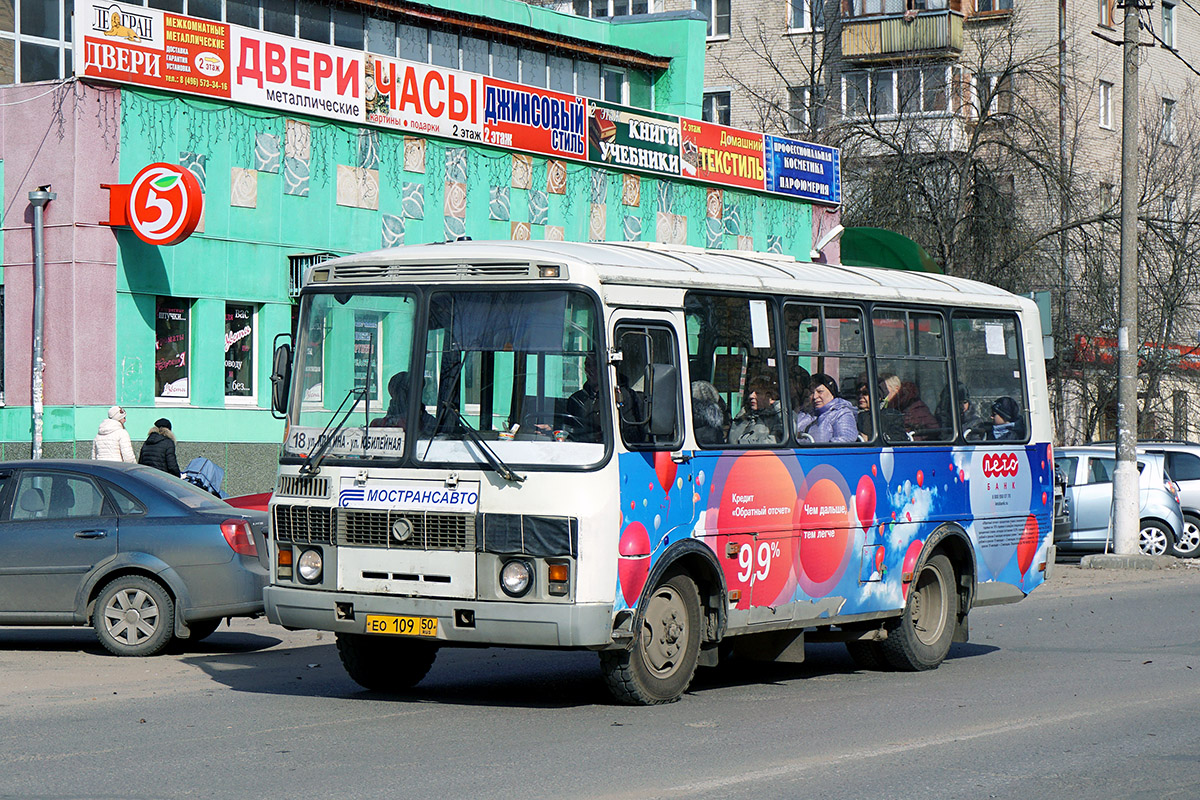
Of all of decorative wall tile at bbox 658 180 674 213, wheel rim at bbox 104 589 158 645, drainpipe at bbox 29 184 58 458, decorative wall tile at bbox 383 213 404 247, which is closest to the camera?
wheel rim at bbox 104 589 158 645

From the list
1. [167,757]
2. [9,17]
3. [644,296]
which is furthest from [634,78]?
[167,757]

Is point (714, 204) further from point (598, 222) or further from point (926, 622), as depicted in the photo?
point (926, 622)

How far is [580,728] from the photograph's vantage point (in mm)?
9445

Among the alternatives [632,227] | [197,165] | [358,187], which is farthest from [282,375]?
[632,227]

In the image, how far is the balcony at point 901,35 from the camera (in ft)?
164

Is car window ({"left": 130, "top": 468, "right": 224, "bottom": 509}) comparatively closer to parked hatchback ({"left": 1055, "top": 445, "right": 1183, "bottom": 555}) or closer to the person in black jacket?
the person in black jacket

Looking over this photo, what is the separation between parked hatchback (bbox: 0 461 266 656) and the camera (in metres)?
12.8

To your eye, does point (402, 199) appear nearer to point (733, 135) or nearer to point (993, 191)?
point (733, 135)

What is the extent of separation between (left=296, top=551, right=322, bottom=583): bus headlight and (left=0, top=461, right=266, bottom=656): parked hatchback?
276cm

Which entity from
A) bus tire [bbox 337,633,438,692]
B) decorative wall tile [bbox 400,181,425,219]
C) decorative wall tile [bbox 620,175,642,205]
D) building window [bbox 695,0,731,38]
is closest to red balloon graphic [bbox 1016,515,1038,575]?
bus tire [bbox 337,633,438,692]

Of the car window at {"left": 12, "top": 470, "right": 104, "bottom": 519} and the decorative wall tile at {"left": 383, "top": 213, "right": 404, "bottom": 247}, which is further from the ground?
the decorative wall tile at {"left": 383, "top": 213, "right": 404, "bottom": 247}

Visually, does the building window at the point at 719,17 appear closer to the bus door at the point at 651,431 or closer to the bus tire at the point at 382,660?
the bus tire at the point at 382,660

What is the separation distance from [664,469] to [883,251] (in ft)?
71.3

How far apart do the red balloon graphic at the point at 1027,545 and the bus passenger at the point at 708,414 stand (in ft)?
13.2
